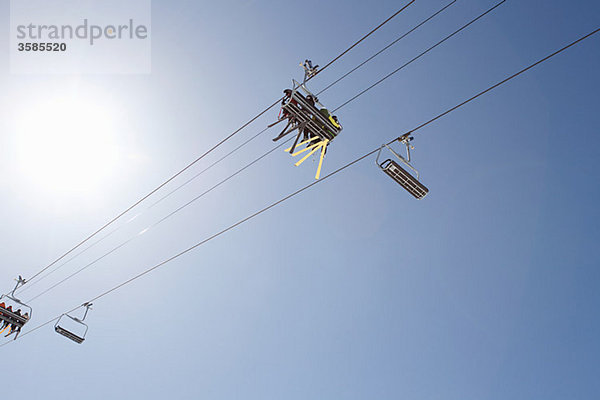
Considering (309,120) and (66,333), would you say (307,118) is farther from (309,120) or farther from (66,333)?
(66,333)

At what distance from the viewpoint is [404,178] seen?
290 inches

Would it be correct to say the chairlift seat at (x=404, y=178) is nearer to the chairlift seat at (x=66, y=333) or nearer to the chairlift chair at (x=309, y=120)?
the chairlift chair at (x=309, y=120)

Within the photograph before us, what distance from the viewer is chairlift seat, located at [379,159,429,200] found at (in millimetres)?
7328

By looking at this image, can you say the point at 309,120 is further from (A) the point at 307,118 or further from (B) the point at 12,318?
(B) the point at 12,318

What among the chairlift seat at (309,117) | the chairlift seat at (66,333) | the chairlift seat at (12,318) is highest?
the chairlift seat at (309,117)

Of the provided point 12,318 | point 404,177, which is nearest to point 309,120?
point 404,177

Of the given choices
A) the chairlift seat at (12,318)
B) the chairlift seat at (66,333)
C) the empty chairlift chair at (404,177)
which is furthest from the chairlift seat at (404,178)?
the chairlift seat at (12,318)

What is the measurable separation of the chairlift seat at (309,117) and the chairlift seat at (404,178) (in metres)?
1.18

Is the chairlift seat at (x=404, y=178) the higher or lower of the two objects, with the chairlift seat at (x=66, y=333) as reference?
higher

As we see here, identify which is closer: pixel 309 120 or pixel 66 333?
pixel 309 120

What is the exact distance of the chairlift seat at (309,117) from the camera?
6.97 m

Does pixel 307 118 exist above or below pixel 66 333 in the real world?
above

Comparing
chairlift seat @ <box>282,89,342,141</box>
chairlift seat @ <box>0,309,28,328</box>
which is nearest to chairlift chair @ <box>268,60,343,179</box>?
chairlift seat @ <box>282,89,342,141</box>

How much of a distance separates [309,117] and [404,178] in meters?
2.16
